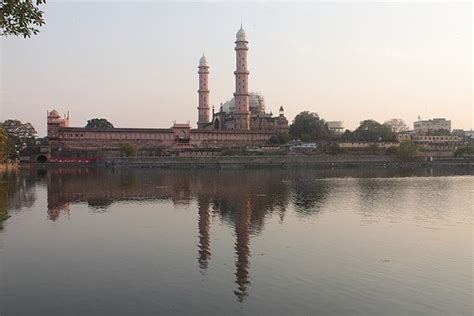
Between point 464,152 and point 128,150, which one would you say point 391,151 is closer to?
point 464,152

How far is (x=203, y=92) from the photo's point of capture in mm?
73188

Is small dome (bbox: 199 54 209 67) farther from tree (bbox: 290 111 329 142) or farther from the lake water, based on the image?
the lake water

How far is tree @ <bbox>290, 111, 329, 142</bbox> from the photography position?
6700 cm

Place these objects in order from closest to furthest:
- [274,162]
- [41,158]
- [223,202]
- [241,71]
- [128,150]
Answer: [223,202], [274,162], [128,150], [41,158], [241,71]

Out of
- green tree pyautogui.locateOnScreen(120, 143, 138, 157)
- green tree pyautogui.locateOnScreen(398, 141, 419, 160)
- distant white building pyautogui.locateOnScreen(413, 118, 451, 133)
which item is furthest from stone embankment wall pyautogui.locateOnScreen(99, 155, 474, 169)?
distant white building pyautogui.locateOnScreen(413, 118, 451, 133)

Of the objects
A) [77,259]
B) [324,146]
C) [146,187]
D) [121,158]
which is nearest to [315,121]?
[324,146]

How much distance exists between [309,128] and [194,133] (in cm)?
1568

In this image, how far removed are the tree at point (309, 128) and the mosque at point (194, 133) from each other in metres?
2.59

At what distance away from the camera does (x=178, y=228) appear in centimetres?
1397

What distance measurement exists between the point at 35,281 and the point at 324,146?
188 feet

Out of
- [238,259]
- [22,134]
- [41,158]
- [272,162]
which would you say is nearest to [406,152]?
[272,162]

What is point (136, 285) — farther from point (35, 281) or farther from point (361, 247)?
point (361, 247)

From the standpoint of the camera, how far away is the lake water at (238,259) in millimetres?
7445

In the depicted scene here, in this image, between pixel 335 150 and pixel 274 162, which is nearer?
pixel 274 162
